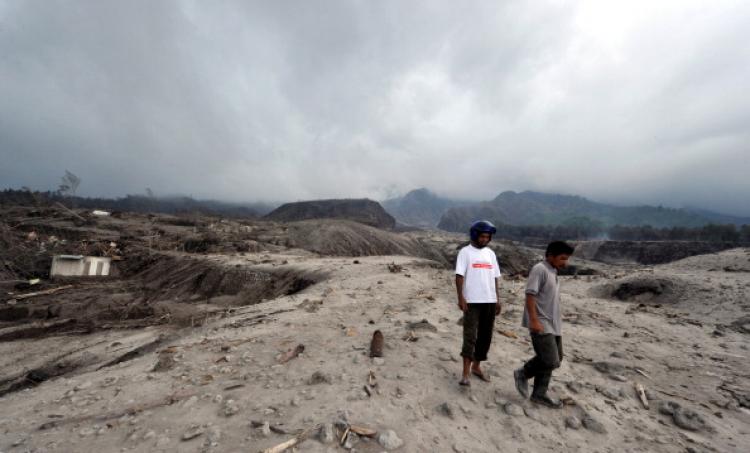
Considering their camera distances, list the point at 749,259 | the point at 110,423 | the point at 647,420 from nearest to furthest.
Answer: the point at 110,423 < the point at 647,420 < the point at 749,259

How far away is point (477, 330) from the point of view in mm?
3521

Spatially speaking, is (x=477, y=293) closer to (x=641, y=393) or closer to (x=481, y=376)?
(x=481, y=376)

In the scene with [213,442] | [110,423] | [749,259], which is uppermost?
Answer: [749,259]

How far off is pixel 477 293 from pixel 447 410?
3.95ft

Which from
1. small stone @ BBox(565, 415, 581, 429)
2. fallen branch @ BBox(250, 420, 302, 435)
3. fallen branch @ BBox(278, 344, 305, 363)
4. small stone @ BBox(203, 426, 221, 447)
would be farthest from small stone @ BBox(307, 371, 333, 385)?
small stone @ BBox(565, 415, 581, 429)

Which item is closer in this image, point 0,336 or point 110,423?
Answer: point 110,423

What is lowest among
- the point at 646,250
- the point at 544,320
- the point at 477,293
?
the point at 544,320

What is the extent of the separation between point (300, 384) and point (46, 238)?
30.6 m

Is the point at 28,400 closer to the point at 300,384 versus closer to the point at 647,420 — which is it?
the point at 300,384

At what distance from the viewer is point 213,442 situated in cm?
250

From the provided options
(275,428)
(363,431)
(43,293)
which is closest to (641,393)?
(363,431)

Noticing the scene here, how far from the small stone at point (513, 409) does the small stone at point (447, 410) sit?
562 mm

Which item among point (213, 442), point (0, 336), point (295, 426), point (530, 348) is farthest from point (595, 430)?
point (0, 336)

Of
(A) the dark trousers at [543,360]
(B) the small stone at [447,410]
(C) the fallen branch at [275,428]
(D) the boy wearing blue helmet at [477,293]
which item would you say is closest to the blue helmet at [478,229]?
(D) the boy wearing blue helmet at [477,293]
